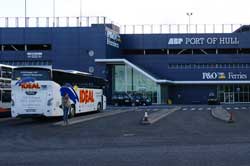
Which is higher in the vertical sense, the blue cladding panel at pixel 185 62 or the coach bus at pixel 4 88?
the blue cladding panel at pixel 185 62

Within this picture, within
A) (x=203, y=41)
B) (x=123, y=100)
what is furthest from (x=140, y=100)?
(x=203, y=41)

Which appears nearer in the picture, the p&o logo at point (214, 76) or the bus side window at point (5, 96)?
the bus side window at point (5, 96)

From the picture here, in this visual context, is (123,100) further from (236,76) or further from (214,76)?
(236,76)

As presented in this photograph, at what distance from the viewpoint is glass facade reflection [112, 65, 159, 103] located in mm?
82938

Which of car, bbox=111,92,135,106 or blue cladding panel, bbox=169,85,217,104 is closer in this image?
car, bbox=111,92,135,106

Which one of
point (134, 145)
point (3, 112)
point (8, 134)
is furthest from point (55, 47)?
point (134, 145)

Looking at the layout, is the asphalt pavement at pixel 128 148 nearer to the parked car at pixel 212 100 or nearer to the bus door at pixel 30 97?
the bus door at pixel 30 97

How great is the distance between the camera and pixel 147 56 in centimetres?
9000

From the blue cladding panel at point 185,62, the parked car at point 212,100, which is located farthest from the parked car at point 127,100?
the blue cladding panel at point 185,62

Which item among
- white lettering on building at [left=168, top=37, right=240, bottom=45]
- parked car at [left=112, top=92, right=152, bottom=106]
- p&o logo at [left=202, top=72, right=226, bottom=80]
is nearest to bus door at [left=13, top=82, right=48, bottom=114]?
parked car at [left=112, top=92, right=152, bottom=106]

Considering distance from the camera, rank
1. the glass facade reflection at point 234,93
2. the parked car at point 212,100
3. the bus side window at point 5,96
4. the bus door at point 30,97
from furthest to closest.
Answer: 1. the glass facade reflection at point 234,93
2. the parked car at point 212,100
3. the bus side window at point 5,96
4. the bus door at point 30,97

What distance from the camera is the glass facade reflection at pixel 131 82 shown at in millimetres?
82938

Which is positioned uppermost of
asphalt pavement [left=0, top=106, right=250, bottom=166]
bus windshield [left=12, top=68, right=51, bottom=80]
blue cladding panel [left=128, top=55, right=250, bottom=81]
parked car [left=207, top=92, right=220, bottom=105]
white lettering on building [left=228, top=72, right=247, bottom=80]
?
blue cladding panel [left=128, top=55, right=250, bottom=81]

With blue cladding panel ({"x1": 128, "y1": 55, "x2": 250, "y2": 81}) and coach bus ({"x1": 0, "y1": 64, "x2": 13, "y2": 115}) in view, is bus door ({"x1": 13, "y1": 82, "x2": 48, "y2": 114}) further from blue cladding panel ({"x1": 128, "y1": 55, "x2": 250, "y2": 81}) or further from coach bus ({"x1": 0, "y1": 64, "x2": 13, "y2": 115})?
blue cladding panel ({"x1": 128, "y1": 55, "x2": 250, "y2": 81})
